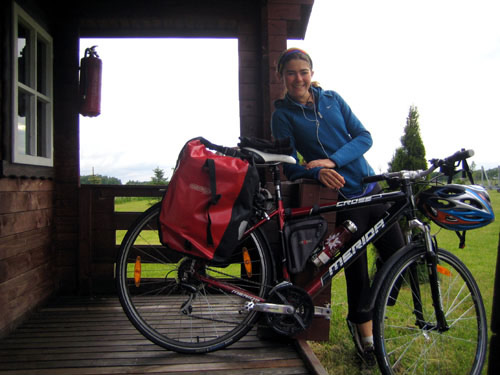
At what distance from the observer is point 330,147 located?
2316 millimetres

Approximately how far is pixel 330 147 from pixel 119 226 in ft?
7.19

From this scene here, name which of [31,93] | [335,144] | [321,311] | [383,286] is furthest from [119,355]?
[31,93]

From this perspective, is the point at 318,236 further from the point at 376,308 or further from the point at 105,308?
the point at 105,308

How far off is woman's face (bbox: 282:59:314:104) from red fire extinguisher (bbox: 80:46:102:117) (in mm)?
1945

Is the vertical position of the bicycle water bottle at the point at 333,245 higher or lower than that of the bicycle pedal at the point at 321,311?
higher

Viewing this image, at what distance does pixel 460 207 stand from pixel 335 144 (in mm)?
761

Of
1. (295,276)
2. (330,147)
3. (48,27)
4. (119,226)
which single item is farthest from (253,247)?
(48,27)

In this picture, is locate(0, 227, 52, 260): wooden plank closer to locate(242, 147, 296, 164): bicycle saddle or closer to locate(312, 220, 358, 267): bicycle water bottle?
locate(242, 147, 296, 164): bicycle saddle

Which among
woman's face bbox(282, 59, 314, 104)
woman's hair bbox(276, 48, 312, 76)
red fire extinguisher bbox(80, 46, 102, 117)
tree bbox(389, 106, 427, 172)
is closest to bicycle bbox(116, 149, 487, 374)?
woman's face bbox(282, 59, 314, 104)

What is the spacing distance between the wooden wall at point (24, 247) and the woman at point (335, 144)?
184 cm

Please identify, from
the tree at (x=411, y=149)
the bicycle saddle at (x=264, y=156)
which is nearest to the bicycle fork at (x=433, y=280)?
the bicycle saddle at (x=264, y=156)

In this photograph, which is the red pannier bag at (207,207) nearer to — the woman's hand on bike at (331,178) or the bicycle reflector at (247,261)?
the bicycle reflector at (247,261)

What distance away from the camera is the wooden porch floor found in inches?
79.1

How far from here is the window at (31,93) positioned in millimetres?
2746
